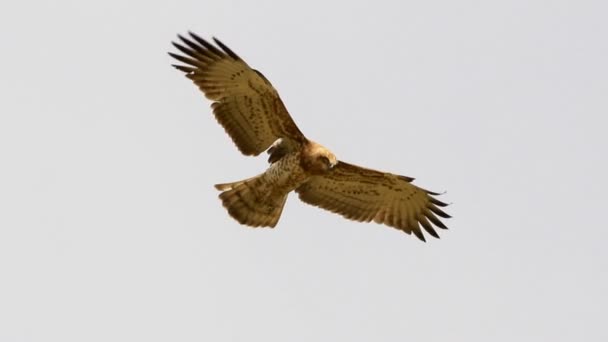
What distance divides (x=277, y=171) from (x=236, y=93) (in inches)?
48.7

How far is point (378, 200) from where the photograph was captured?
19.7 m

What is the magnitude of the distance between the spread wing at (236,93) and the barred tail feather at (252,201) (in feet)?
1.90

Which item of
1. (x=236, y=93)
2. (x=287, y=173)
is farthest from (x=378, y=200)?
(x=236, y=93)

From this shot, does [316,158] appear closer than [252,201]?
Yes

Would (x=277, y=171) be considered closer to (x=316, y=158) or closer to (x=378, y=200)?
(x=316, y=158)

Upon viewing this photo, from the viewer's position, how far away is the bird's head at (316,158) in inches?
715

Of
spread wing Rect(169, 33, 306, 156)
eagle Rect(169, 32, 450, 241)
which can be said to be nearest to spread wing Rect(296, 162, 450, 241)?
eagle Rect(169, 32, 450, 241)

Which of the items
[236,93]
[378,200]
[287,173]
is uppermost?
[236,93]

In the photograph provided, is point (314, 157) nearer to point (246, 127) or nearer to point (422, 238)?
point (246, 127)

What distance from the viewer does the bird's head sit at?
18.2m

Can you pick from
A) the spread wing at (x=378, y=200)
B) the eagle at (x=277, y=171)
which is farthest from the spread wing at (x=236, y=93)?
the spread wing at (x=378, y=200)

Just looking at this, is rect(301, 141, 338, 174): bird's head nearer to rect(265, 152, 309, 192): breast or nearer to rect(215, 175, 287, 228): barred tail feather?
rect(265, 152, 309, 192): breast

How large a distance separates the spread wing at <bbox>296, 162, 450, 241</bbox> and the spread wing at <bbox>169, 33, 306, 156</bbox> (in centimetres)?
129

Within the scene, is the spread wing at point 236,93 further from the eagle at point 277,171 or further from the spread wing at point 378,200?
the spread wing at point 378,200
